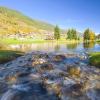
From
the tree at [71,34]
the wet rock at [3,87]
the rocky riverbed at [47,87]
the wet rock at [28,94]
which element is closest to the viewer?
the wet rock at [28,94]

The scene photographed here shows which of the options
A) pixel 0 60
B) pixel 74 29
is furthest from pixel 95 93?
pixel 74 29

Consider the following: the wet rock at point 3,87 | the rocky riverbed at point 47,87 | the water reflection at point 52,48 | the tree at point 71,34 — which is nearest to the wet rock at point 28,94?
the rocky riverbed at point 47,87

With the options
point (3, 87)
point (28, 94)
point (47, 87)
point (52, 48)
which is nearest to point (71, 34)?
point (52, 48)

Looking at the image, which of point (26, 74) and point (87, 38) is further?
point (87, 38)

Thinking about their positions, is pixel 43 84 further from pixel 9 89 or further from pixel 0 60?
pixel 0 60

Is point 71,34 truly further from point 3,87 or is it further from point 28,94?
point 28,94

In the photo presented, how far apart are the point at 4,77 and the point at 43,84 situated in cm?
573

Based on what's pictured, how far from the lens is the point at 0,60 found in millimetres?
38406

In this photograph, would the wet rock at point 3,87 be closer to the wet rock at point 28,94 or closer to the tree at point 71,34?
the wet rock at point 28,94

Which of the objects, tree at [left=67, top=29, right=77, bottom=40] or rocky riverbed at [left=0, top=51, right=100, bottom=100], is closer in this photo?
rocky riverbed at [left=0, top=51, right=100, bottom=100]

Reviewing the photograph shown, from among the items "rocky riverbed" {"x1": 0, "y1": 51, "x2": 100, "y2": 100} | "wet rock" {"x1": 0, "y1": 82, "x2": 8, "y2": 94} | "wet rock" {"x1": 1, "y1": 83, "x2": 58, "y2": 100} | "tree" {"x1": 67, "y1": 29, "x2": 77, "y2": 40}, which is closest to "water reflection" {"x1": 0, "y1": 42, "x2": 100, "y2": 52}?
"rocky riverbed" {"x1": 0, "y1": 51, "x2": 100, "y2": 100}

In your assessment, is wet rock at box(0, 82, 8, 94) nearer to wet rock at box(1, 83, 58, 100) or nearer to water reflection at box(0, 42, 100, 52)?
wet rock at box(1, 83, 58, 100)

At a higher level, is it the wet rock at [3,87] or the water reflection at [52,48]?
the wet rock at [3,87]

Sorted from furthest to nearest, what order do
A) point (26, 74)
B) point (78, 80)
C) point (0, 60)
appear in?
point (0, 60) < point (26, 74) < point (78, 80)
